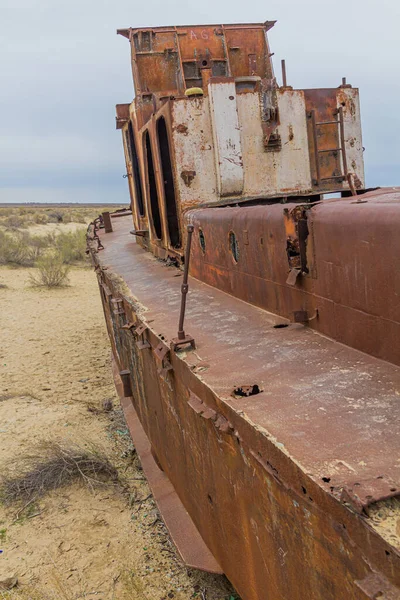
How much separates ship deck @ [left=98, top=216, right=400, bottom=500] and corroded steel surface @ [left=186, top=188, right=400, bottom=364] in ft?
0.33

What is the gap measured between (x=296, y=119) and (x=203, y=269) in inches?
79.2

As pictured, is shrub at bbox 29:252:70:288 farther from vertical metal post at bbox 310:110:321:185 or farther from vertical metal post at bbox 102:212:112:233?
vertical metal post at bbox 310:110:321:185

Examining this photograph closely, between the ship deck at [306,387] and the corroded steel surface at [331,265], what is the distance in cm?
10

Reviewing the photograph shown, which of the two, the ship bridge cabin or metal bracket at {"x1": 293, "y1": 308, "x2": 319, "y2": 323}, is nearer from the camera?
metal bracket at {"x1": 293, "y1": 308, "x2": 319, "y2": 323}

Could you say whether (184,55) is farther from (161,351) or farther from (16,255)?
(16,255)

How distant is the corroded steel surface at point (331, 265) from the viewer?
2.12 metres

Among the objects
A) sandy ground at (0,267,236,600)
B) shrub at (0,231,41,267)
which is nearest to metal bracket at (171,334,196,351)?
sandy ground at (0,267,236,600)

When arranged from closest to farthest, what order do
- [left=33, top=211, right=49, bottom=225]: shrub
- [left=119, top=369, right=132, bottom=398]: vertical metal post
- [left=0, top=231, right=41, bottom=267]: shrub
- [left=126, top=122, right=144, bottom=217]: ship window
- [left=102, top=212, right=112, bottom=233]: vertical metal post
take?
[left=119, top=369, right=132, bottom=398]: vertical metal post
[left=126, top=122, right=144, bottom=217]: ship window
[left=102, top=212, right=112, bottom=233]: vertical metal post
[left=0, top=231, right=41, bottom=267]: shrub
[left=33, top=211, right=49, bottom=225]: shrub

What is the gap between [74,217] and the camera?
46.0 metres

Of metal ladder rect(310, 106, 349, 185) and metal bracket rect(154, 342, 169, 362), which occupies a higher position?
metal ladder rect(310, 106, 349, 185)

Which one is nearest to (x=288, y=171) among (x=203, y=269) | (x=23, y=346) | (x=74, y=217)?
(x=203, y=269)

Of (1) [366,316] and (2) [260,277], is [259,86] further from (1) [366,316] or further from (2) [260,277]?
(1) [366,316]

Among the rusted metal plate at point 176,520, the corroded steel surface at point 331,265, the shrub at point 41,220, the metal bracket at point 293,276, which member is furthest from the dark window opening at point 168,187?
the shrub at point 41,220

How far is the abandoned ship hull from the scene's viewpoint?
4.66 feet
